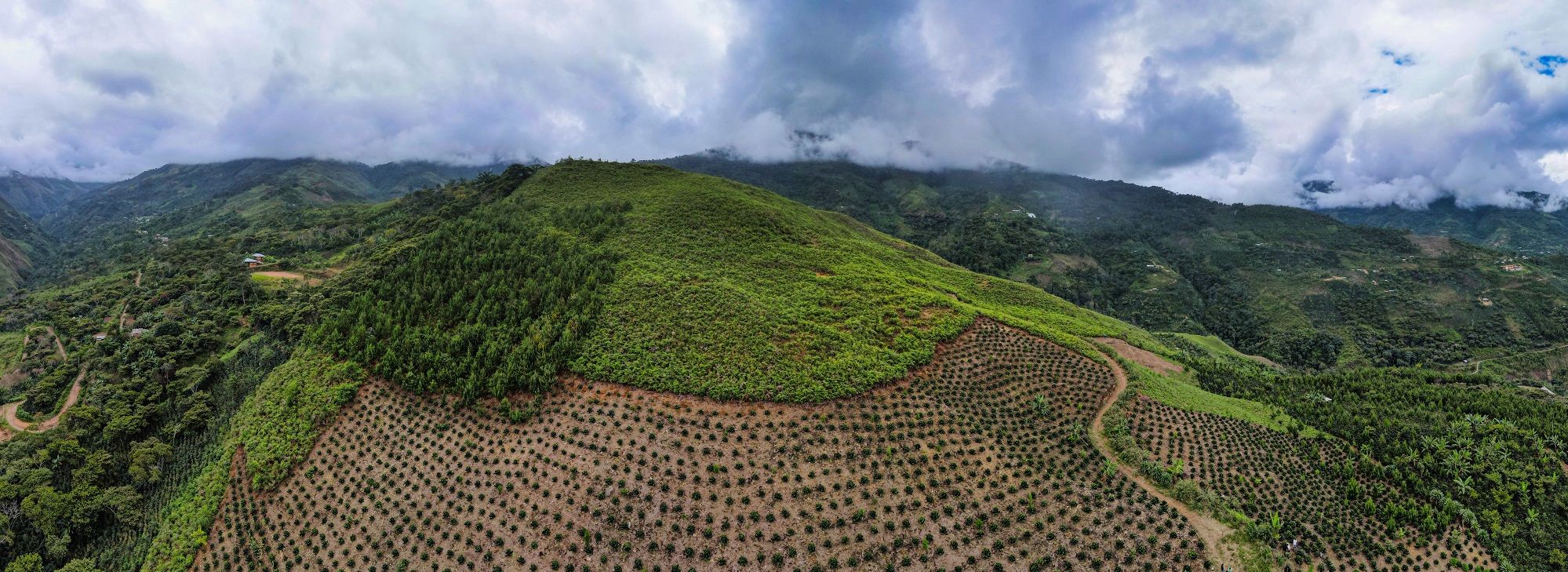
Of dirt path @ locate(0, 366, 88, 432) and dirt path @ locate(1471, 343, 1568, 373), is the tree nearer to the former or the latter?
dirt path @ locate(0, 366, 88, 432)

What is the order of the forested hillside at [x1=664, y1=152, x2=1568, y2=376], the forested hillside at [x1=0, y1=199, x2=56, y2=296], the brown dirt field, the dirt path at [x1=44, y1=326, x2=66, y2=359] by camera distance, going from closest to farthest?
1. the brown dirt field
2. the dirt path at [x1=44, y1=326, x2=66, y2=359]
3. the forested hillside at [x1=664, y1=152, x2=1568, y2=376]
4. the forested hillside at [x1=0, y1=199, x2=56, y2=296]

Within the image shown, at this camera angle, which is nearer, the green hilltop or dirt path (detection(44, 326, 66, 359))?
the green hilltop

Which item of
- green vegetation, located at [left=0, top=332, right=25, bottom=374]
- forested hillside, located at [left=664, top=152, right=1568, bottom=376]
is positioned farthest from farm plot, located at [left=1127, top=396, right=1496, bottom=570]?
green vegetation, located at [left=0, top=332, right=25, bottom=374]

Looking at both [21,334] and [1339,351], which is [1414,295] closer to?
[1339,351]

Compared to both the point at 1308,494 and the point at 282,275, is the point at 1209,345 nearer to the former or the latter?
the point at 1308,494

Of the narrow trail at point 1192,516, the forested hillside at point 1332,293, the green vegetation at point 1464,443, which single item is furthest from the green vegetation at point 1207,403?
the forested hillside at point 1332,293

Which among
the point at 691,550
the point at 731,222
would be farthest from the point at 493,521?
the point at 731,222
